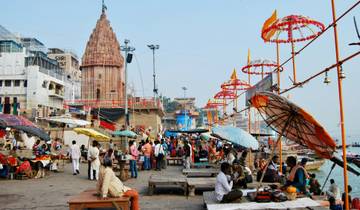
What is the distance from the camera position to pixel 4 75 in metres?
43.6

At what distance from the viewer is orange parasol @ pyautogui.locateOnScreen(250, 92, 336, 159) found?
6219mm

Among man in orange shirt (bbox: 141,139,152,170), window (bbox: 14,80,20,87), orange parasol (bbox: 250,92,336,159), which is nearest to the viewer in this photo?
orange parasol (bbox: 250,92,336,159)

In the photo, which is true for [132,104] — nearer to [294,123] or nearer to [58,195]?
[58,195]

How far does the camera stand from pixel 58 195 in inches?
388

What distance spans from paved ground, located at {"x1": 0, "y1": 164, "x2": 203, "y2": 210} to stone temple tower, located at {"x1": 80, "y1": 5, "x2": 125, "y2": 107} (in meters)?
35.5

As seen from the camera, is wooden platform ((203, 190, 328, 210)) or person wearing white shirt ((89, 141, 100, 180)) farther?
person wearing white shirt ((89, 141, 100, 180))

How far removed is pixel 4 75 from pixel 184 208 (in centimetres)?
4224

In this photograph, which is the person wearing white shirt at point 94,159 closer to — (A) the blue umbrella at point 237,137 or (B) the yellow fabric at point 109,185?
(A) the blue umbrella at point 237,137

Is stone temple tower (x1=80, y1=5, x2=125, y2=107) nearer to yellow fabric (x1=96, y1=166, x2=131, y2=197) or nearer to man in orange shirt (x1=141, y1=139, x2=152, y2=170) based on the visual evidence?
man in orange shirt (x1=141, y1=139, x2=152, y2=170)

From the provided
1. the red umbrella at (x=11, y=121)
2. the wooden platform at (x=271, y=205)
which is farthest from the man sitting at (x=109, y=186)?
the red umbrella at (x=11, y=121)

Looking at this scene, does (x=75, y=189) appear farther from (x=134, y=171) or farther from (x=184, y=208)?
(x=184, y=208)

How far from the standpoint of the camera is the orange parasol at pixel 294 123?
20.4 ft

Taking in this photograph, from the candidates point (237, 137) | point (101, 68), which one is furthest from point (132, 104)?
point (237, 137)

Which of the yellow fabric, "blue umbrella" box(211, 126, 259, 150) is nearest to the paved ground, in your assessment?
the yellow fabric
